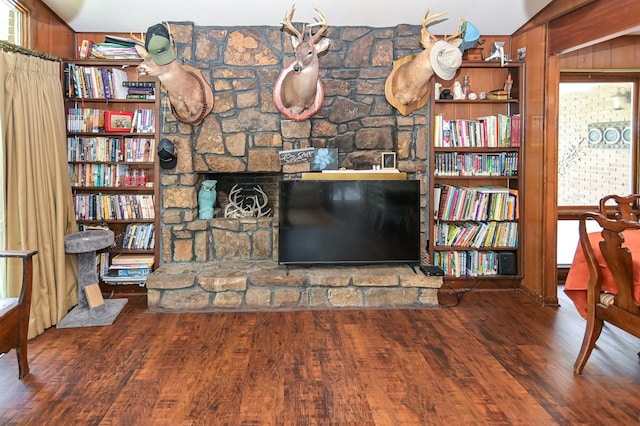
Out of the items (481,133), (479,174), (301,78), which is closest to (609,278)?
(479,174)

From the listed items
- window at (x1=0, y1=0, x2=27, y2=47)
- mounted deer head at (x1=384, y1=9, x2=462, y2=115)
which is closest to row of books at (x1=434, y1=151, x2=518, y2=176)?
mounted deer head at (x1=384, y1=9, x2=462, y2=115)

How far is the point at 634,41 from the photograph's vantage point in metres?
4.75

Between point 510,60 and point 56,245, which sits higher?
point 510,60

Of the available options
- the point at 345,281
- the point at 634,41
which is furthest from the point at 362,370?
the point at 634,41

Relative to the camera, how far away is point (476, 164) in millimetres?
4621

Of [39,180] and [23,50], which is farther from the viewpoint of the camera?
[39,180]

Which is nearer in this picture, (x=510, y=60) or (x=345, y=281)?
(x=345, y=281)

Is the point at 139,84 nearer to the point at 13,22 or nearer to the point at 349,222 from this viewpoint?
the point at 13,22

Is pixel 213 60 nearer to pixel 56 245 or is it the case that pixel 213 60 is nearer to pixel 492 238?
pixel 56 245

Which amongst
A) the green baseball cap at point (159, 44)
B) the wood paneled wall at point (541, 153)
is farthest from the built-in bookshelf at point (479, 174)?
the green baseball cap at point (159, 44)

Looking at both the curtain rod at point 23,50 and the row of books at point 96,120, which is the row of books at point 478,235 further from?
the curtain rod at point 23,50

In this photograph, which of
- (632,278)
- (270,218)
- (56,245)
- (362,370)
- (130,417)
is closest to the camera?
(130,417)

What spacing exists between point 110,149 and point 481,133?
337cm

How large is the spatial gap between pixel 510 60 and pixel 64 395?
14.4 ft
